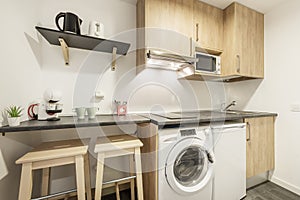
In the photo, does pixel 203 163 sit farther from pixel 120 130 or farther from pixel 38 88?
pixel 38 88

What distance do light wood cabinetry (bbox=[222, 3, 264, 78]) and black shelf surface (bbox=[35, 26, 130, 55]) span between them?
1372 millimetres

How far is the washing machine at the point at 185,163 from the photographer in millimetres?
1272

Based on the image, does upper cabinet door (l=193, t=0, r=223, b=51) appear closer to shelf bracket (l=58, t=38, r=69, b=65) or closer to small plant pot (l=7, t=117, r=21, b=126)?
shelf bracket (l=58, t=38, r=69, b=65)

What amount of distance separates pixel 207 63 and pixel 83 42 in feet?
Result: 4.91

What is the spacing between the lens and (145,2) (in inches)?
61.8

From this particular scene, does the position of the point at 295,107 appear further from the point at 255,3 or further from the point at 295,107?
the point at 255,3

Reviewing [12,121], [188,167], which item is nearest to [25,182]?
[12,121]

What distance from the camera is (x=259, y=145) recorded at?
1873 millimetres

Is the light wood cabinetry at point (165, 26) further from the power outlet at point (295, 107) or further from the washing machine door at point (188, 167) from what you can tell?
the power outlet at point (295, 107)

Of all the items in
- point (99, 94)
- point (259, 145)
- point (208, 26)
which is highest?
point (208, 26)

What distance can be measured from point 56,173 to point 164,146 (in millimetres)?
1203

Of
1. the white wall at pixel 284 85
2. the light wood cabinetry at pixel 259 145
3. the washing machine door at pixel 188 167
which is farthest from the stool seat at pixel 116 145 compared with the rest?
the white wall at pixel 284 85

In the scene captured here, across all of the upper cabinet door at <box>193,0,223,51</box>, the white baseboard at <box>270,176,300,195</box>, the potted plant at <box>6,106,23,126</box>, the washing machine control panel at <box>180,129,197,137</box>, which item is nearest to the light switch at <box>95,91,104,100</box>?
the potted plant at <box>6,106,23,126</box>

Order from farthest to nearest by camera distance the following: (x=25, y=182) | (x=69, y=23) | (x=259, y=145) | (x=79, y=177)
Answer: (x=259, y=145) → (x=69, y=23) → (x=79, y=177) → (x=25, y=182)
